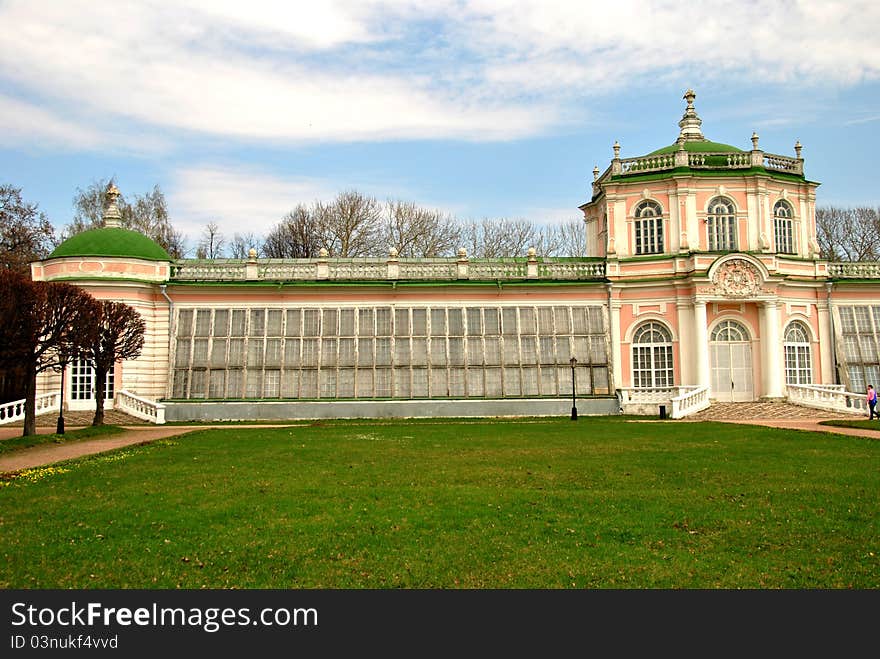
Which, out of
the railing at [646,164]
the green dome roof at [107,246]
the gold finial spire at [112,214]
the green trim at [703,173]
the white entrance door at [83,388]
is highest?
the railing at [646,164]

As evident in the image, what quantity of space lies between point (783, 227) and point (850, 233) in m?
29.7

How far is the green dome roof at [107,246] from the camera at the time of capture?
3909 centimetres

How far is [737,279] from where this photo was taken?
127 feet

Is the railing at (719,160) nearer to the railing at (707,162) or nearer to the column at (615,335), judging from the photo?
the railing at (707,162)

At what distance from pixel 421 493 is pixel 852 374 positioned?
A: 34908 mm

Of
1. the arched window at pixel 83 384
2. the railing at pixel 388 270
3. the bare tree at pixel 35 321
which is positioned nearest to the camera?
the bare tree at pixel 35 321

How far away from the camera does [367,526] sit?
10.8 m

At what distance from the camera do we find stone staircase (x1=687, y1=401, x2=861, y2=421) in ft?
113

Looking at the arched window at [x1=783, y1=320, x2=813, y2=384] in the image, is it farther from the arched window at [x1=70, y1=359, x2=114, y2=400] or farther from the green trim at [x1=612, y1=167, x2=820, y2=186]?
the arched window at [x1=70, y1=359, x2=114, y2=400]

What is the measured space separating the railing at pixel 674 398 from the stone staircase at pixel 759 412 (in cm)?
42

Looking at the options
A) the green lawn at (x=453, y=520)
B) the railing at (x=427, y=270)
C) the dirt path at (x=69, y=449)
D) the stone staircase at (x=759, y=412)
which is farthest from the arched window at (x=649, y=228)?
the dirt path at (x=69, y=449)

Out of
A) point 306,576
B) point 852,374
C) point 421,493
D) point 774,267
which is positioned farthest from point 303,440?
point 852,374

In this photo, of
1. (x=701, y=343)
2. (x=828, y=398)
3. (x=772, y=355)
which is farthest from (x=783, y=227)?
(x=828, y=398)

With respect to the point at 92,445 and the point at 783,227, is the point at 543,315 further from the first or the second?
the point at 92,445
